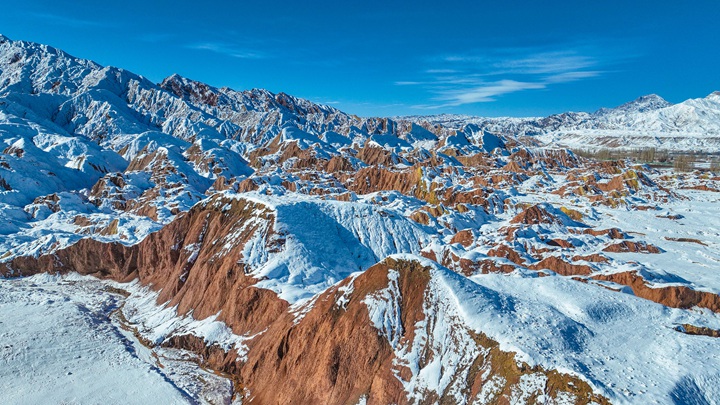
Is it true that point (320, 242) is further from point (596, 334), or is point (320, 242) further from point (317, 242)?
point (596, 334)

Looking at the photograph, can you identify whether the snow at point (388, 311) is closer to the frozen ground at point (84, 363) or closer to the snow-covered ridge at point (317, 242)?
the snow-covered ridge at point (317, 242)

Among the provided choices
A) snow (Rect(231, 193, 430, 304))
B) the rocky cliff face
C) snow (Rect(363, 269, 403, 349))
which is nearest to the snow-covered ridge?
snow (Rect(231, 193, 430, 304))

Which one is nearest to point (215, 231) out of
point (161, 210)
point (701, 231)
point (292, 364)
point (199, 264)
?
point (199, 264)

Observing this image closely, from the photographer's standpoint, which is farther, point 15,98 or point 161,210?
point 15,98

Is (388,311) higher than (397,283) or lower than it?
lower

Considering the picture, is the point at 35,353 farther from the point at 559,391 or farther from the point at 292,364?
the point at 559,391

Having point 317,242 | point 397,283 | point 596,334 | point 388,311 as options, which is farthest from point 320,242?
point 596,334

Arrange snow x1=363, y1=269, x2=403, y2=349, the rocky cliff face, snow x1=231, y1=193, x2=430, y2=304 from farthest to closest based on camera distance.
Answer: snow x1=231, y1=193, x2=430, y2=304, snow x1=363, y1=269, x2=403, y2=349, the rocky cliff face

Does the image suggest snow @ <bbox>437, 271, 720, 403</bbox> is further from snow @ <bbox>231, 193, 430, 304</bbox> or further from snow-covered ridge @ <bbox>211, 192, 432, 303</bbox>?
snow @ <bbox>231, 193, 430, 304</bbox>
